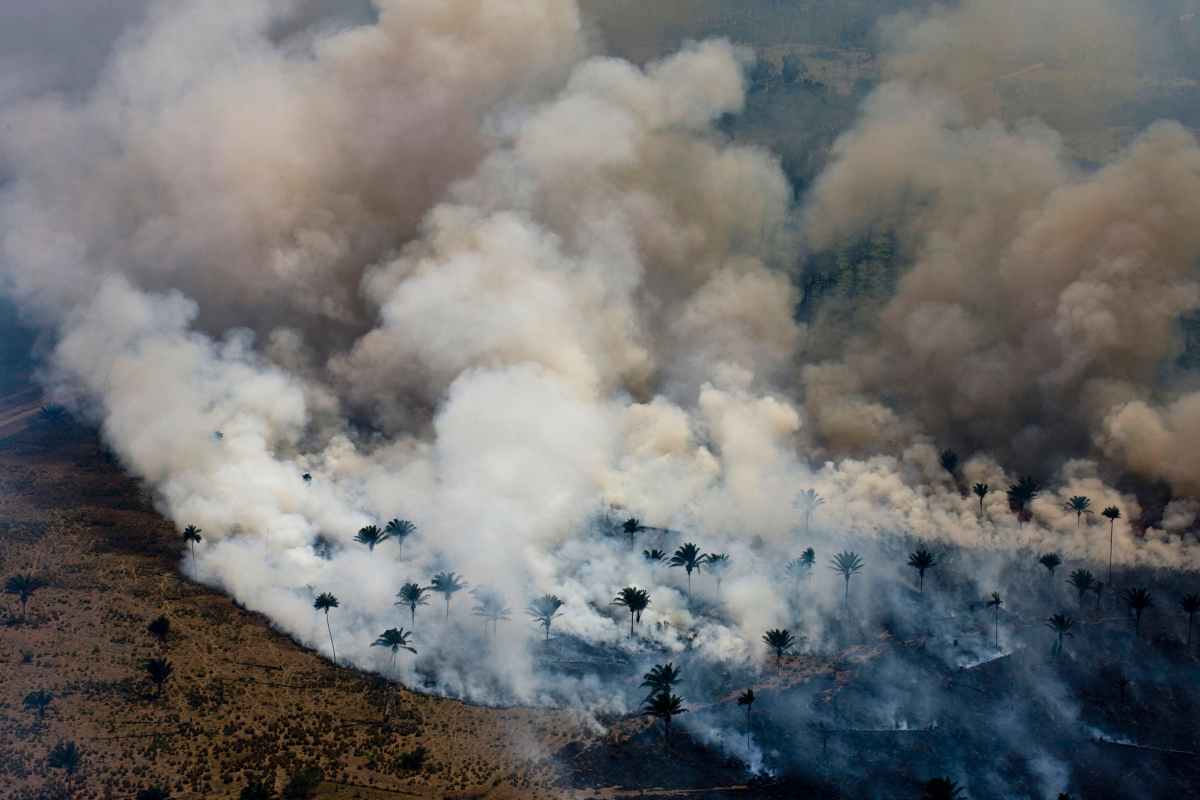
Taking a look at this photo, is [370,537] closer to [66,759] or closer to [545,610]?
[545,610]

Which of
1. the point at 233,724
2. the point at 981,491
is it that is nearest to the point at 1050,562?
the point at 981,491

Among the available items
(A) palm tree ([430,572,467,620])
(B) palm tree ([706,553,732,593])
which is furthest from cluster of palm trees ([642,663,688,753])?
(A) palm tree ([430,572,467,620])

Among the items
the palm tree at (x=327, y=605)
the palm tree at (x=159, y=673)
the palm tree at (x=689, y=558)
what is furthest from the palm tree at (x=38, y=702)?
the palm tree at (x=689, y=558)

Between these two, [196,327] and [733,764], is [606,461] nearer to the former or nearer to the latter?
[733,764]

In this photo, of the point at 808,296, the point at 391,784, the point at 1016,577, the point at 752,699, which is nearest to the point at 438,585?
the point at 391,784

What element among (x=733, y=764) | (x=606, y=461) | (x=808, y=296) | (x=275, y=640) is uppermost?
(x=808, y=296)

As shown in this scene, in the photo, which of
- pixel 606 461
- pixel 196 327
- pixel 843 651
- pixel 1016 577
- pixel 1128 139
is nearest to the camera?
pixel 843 651

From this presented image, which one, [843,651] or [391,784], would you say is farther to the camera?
[843,651]

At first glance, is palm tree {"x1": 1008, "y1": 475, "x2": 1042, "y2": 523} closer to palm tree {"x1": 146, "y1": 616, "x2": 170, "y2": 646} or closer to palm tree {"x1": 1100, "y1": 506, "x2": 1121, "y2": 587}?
palm tree {"x1": 1100, "y1": 506, "x2": 1121, "y2": 587}

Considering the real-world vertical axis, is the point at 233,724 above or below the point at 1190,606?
above
